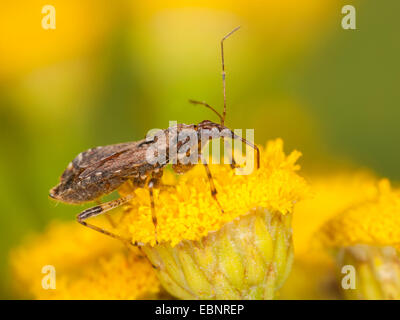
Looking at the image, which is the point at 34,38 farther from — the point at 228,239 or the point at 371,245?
the point at 371,245

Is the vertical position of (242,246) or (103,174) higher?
(103,174)

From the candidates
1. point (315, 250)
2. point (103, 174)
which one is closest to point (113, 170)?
point (103, 174)

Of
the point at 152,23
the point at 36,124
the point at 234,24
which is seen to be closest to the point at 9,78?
the point at 36,124

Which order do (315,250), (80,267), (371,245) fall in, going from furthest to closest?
(80,267) < (315,250) < (371,245)

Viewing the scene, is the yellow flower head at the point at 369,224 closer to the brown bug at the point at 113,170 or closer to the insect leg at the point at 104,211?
the brown bug at the point at 113,170

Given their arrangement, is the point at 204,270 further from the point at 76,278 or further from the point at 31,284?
the point at 31,284

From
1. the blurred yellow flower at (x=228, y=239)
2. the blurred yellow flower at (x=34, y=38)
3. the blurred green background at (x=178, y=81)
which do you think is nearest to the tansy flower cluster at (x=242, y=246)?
the blurred yellow flower at (x=228, y=239)

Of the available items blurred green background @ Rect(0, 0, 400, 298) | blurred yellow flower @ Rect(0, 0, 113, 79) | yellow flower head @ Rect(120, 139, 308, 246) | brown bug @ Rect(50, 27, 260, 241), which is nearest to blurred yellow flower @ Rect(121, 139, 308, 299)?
yellow flower head @ Rect(120, 139, 308, 246)

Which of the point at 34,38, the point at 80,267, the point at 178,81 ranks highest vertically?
the point at 34,38
